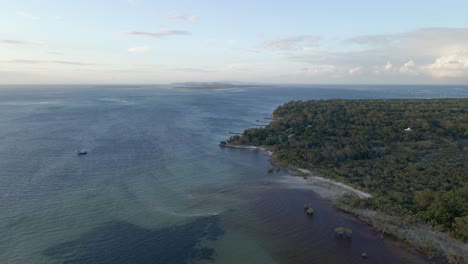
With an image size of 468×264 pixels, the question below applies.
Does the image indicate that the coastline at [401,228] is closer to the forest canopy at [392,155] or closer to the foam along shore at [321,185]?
the foam along shore at [321,185]

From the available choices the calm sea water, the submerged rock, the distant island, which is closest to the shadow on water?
the calm sea water

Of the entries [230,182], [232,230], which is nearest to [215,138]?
[230,182]

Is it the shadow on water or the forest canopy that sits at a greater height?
the forest canopy

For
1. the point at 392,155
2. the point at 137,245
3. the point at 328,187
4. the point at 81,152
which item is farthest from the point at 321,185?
the point at 81,152

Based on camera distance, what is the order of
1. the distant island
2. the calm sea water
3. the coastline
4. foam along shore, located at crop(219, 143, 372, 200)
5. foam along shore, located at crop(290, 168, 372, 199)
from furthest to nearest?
foam along shore, located at crop(219, 143, 372, 200) → foam along shore, located at crop(290, 168, 372, 199) → the distant island → the calm sea water → the coastline

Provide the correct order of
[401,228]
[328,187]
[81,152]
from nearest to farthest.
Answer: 1. [401,228]
2. [328,187]
3. [81,152]

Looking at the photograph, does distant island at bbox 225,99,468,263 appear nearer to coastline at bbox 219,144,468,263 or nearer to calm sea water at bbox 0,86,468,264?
coastline at bbox 219,144,468,263

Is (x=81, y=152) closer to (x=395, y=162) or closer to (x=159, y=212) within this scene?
(x=159, y=212)

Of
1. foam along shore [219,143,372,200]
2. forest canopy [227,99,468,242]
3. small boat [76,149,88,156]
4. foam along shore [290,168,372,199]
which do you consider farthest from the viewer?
small boat [76,149,88,156]
